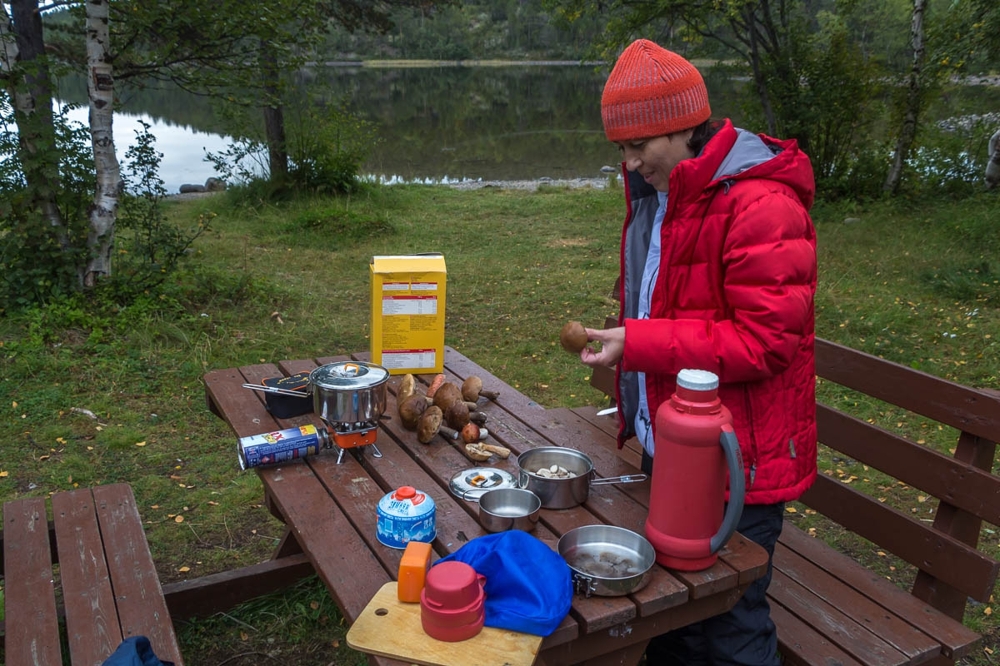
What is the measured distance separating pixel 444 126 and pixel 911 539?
78.3 feet

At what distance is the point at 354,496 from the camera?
86.2 inches

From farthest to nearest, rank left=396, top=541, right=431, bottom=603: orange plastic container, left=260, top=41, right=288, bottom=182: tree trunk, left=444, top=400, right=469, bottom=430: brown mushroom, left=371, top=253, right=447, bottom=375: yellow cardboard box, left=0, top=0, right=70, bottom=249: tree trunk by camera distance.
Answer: left=260, top=41, right=288, bottom=182: tree trunk, left=0, top=0, right=70, bottom=249: tree trunk, left=371, top=253, right=447, bottom=375: yellow cardboard box, left=444, top=400, right=469, bottom=430: brown mushroom, left=396, top=541, right=431, bottom=603: orange plastic container

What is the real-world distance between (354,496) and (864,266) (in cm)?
684

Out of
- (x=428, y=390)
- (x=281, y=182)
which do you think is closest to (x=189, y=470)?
(x=428, y=390)

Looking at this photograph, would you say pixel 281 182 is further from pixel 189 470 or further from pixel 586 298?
pixel 189 470

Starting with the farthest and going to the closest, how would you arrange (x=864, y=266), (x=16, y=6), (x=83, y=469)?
1. (x=864, y=266)
2. (x=16, y=6)
3. (x=83, y=469)

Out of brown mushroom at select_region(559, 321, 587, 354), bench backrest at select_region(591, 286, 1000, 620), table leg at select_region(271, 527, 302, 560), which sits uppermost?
brown mushroom at select_region(559, 321, 587, 354)

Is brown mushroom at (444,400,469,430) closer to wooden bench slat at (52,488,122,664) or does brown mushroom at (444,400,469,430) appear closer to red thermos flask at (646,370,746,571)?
red thermos flask at (646,370,746,571)

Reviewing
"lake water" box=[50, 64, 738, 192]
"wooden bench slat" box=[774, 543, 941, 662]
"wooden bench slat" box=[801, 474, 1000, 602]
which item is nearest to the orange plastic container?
"wooden bench slat" box=[774, 543, 941, 662]

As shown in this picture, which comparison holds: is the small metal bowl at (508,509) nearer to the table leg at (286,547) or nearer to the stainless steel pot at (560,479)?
the stainless steel pot at (560,479)

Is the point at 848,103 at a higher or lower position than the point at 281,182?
higher

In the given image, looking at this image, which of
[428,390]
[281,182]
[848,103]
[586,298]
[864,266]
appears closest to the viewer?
[428,390]

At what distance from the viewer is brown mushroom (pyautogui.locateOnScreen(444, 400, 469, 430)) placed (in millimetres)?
2605

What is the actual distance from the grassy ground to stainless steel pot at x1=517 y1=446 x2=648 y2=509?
1.26 meters
